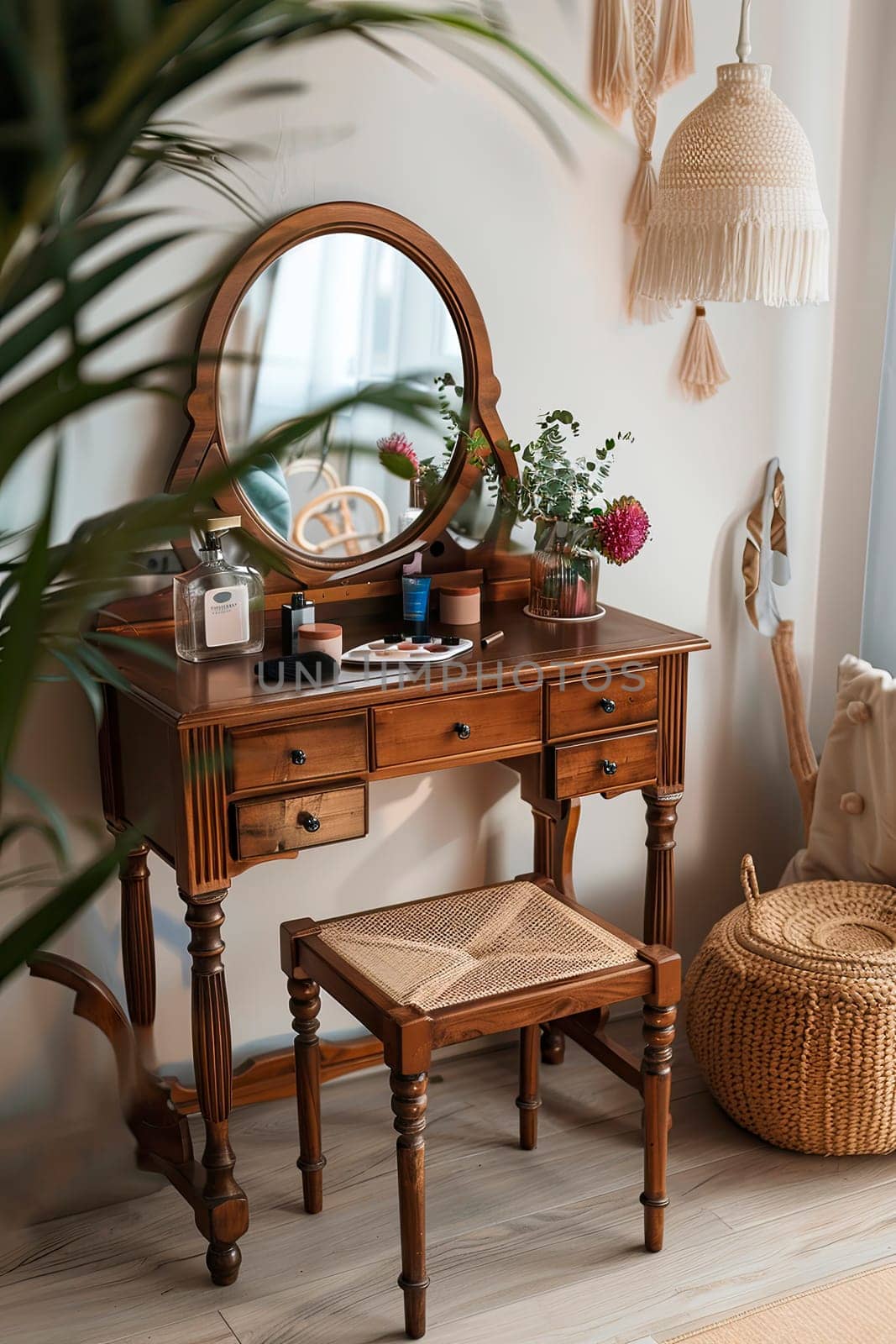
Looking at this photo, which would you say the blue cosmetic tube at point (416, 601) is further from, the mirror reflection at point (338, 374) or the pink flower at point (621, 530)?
the pink flower at point (621, 530)

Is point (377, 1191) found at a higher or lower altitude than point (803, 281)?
lower

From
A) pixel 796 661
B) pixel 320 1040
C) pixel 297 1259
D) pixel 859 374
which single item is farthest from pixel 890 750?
pixel 297 1259

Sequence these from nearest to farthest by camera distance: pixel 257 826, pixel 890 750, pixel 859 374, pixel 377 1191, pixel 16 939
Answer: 1. pixel 16 939
2. pixel 257 826
3. pixel 377 1191
4. pixel 890 750
5. pixel 859 374

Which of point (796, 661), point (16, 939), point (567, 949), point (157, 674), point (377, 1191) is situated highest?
point (16, 939)

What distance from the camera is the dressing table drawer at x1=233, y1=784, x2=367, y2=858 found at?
6.33 feet

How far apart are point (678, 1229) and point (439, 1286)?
1.33 feet

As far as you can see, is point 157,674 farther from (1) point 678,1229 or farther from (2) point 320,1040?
(1) point 678,1229

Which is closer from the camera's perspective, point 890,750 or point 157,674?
point 157,674

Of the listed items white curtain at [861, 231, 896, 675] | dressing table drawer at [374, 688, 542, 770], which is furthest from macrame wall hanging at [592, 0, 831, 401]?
dressing table drawer at [374, 688, 542, 770]

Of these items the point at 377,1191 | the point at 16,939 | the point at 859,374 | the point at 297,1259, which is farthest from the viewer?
the point at 859,374

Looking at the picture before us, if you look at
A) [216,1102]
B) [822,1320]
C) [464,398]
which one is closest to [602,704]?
[464,398]

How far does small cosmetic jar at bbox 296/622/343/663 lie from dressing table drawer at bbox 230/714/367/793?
0.40ft

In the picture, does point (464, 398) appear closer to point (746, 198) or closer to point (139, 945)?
point (746, 198)

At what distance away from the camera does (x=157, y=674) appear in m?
1.98
